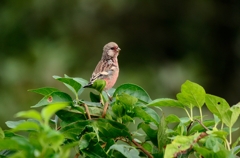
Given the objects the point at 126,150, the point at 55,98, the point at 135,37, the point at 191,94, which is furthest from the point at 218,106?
the point at 135,37

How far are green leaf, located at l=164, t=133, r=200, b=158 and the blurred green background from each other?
8.40 metres

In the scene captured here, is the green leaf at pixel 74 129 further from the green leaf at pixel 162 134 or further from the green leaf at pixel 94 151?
the green leaf at pixel 162 134

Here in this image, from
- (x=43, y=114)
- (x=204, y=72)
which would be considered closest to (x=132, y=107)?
(x=43, y=114)

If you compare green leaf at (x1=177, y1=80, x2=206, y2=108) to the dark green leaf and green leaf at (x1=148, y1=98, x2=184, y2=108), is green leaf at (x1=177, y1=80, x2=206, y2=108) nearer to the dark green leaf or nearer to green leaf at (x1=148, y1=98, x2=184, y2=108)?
green leaf at (x1=148, y1=98, x2=184, y2=108)

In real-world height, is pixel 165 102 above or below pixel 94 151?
above

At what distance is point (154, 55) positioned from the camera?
11102 mm

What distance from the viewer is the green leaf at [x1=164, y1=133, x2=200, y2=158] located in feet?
5.31

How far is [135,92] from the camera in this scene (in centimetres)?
194

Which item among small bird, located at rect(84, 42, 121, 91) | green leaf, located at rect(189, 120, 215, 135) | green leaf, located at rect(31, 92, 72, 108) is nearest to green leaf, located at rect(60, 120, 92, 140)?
green leaf, located at rect(31, 92, 72, 108)

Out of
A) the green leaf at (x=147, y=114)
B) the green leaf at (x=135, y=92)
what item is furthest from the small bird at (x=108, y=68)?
the green leaf at (x=147, y=114)

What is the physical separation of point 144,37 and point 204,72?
4.56 feet

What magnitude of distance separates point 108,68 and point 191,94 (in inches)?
98.4

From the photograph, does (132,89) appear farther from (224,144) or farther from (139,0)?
(139,0)

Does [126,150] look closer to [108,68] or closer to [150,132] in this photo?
[150,132]
